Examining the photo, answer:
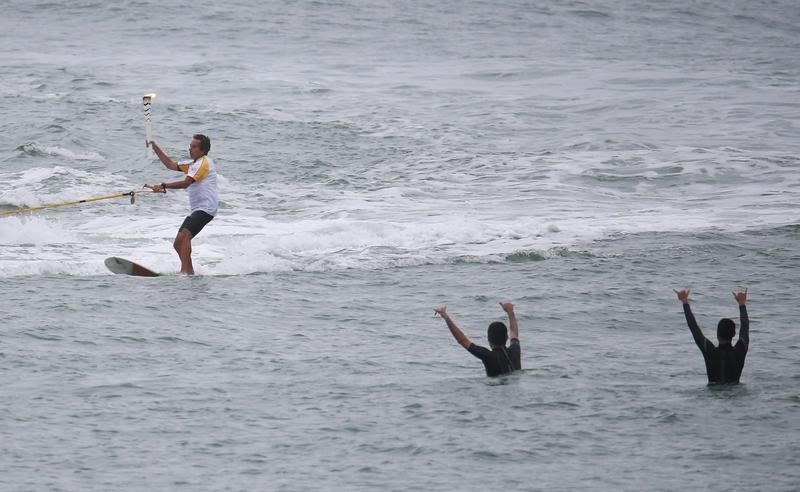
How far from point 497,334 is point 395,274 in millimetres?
4520

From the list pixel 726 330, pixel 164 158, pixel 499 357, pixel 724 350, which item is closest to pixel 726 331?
pixel 726 330

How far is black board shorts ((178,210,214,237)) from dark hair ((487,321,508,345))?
5115mm

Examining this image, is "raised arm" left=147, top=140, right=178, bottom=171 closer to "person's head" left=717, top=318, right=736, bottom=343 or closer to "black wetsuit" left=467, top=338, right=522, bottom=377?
"black wetsuit" left=467, top=338, right=522, bottom=377

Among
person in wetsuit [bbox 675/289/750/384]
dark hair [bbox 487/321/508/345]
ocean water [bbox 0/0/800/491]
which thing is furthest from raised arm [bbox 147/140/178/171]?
person in wetsuit [bbox 675/289/750/384]

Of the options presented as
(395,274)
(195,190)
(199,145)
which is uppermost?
(199,145)

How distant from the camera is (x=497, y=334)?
952cm

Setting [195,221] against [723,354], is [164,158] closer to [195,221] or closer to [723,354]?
[195,221]

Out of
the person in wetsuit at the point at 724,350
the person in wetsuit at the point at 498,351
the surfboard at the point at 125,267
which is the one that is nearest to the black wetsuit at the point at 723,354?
the person in wetsuit at the point at 724,350

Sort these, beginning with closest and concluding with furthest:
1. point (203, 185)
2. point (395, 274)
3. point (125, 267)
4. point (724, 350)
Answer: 1. point (724, 350)
2. point (125, 267)
3. point (203, 185)
4. point (395, 274)

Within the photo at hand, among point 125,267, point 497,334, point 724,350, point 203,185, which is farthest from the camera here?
point 203,185

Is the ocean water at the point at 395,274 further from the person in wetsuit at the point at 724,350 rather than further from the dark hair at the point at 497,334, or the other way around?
the dark hair at the point at 497,334

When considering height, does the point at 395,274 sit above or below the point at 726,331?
below

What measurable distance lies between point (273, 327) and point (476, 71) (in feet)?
74.9

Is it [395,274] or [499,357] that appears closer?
[499,357]
